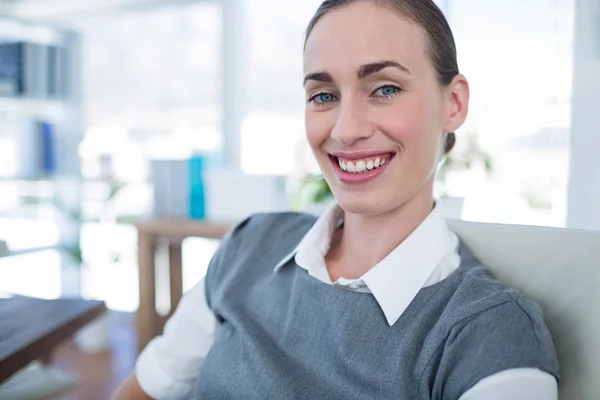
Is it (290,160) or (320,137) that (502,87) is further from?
(290,160)

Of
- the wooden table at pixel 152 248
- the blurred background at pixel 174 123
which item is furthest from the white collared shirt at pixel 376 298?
the wooden table at pixel 152 248

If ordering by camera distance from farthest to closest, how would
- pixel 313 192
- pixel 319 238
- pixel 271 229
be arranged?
pixel 313 192
pixel 271 229
pixel 319 238

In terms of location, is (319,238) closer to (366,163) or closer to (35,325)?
(366,163)

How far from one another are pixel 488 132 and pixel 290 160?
43.4 inches

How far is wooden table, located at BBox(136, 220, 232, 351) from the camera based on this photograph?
6.88 feet

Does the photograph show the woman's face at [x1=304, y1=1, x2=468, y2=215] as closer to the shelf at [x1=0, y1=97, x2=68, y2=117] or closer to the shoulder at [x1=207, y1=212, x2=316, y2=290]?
the shoulder at [x1=207, y1=212, x2=316, y2=290]

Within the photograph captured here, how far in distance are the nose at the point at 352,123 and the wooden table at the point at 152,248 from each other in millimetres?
1262

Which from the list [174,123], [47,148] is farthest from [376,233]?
[47,148]

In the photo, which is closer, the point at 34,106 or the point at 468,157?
the point at 468,157

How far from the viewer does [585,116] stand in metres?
1.04

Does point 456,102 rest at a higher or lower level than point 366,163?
higher

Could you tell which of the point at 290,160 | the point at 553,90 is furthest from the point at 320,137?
the point at 290,160

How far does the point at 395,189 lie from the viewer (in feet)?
2.88

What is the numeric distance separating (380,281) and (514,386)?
258 mm
